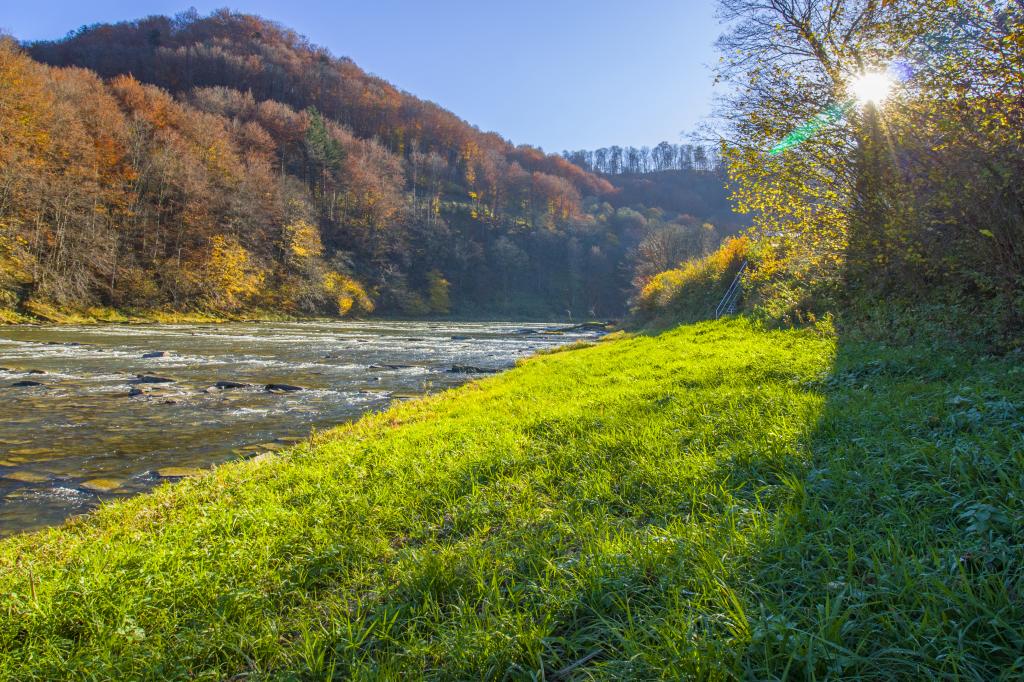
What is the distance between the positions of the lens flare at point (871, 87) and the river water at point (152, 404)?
11630mm

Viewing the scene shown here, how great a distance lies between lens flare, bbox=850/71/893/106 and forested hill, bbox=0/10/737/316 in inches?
1642

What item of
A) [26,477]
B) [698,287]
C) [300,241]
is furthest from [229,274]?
[26,477]

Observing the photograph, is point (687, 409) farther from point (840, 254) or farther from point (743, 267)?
point (743, 267)

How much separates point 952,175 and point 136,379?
58.0 feet

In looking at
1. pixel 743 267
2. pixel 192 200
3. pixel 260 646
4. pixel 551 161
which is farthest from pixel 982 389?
pixel 551 161

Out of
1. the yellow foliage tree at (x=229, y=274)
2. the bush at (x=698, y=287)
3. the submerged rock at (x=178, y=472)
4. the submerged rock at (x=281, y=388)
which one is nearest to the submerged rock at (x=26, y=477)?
the submerged rock at (x=178, y=472)

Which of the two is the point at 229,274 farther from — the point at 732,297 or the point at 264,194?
the point at 732,297

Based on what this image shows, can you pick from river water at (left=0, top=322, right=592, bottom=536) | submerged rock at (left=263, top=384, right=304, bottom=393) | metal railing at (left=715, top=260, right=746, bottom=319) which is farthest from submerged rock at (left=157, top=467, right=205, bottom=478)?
metal railing at (left=715, top=260, right=746, bottom=319)

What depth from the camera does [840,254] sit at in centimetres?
1159

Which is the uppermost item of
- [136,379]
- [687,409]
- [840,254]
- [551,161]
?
[551,161]

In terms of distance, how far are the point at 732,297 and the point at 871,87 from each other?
1228 cm

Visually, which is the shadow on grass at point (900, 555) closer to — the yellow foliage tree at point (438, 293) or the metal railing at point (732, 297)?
the metal railing at point (732, 297)

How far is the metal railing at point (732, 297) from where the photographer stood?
2095cm

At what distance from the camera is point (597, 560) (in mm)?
2695
